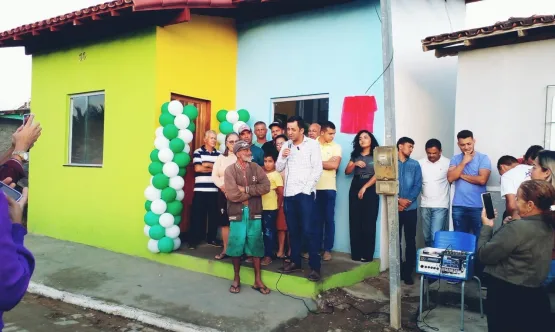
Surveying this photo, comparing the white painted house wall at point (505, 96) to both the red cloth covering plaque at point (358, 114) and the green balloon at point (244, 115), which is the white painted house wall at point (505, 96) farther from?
the green balloon at point (244, 115)

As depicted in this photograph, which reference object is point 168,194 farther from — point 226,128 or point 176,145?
point 226,128

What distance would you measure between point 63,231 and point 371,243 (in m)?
5.82

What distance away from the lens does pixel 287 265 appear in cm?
568

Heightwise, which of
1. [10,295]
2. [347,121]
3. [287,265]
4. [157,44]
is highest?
[157,44]

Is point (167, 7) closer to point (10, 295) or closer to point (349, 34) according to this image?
point (349, 34)

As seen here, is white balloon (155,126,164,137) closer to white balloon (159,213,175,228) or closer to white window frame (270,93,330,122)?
white balloon (159,213,175,228)

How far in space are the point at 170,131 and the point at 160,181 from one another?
0.75 meters

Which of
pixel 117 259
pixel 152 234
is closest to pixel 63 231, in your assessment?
pixel 117 259

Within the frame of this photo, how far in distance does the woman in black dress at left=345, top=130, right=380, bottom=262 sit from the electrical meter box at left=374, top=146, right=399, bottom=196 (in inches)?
61.6

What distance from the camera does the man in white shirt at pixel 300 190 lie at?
536 cm

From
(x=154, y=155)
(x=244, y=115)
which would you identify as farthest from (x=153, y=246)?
(x=244, y=115)

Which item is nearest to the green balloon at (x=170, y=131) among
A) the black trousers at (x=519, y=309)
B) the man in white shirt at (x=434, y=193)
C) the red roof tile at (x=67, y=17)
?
the red roof tile at (x=67, y=17)

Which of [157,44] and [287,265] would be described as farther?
[157,44]

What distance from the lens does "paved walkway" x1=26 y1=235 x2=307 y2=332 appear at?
484 cm
